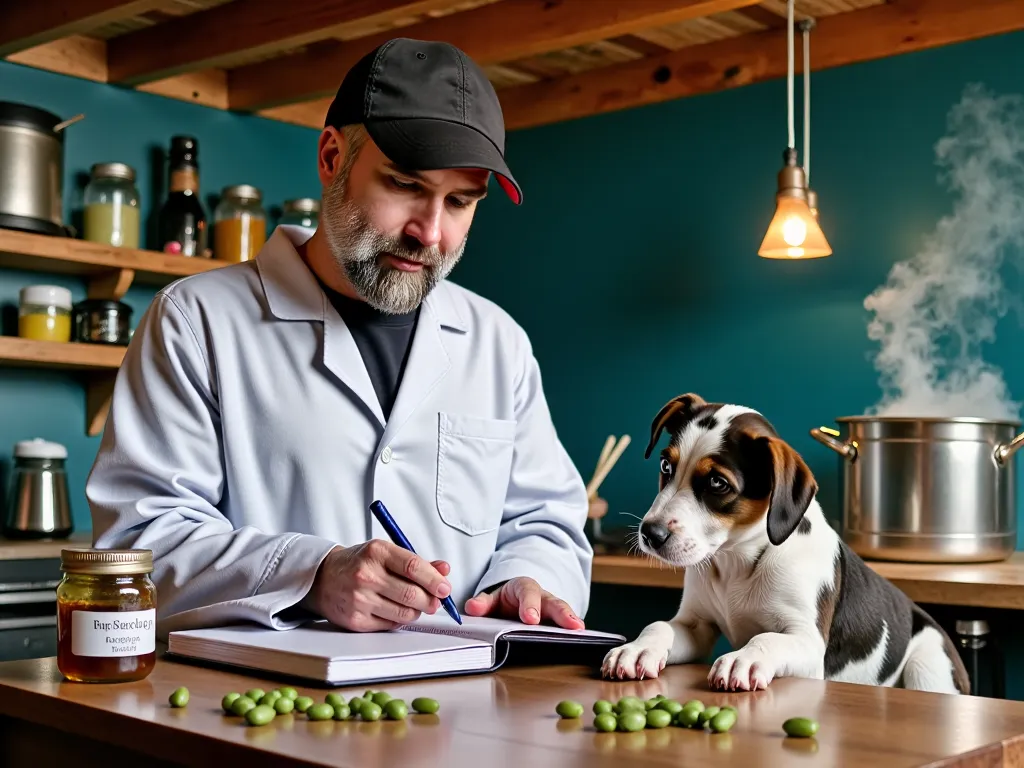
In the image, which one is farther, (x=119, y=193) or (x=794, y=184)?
(x=119, y=193)

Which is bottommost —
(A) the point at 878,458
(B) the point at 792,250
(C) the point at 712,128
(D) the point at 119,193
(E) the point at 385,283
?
(A) the point at 878,458

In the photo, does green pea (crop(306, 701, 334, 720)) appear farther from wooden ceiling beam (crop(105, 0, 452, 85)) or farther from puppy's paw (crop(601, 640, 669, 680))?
wooden ceiling beam (crop(105, 0, 452, 85))

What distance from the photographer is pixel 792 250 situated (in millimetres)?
3061

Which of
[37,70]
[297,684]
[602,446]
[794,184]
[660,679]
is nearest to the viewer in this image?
[297,684]

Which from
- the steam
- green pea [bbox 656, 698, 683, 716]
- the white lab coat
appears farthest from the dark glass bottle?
green pea [bbox 656, 698, 683, 716]

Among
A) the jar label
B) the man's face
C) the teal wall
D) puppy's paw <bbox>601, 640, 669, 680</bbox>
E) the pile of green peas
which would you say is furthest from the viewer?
the teal wall

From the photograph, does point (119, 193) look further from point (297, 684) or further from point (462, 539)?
point (297, 684)

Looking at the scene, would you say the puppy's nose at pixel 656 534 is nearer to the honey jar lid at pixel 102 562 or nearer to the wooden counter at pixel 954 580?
the honey jar lid at pixel 102 562

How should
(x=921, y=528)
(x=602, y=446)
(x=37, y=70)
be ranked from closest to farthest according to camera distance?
(x=921, y=528)
(x=37, y=70)
(x=602, y=446)

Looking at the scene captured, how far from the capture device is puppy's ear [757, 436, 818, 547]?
4.72ft

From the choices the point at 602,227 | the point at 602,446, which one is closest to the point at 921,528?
the point at 602,446

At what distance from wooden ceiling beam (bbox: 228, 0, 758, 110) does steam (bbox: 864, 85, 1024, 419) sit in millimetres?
770

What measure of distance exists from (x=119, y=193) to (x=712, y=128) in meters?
1.83

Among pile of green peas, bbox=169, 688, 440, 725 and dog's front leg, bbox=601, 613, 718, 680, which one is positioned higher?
pile of green peas, bbox=169, 688, 440, 725
